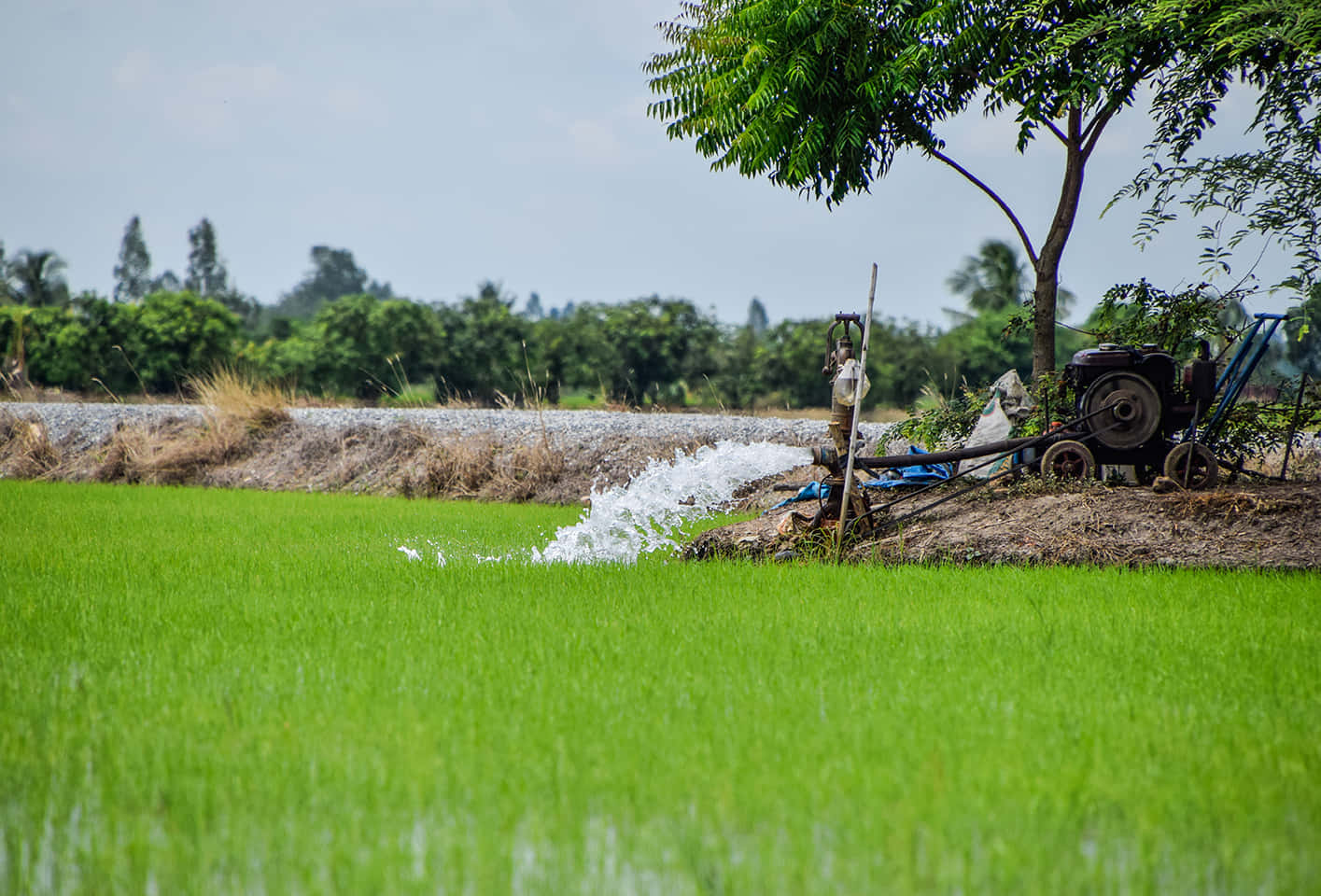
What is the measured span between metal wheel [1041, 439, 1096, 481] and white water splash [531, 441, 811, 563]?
2.65m

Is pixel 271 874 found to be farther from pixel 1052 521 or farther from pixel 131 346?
pixel 131 346

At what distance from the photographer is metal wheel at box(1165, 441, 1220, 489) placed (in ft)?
21.3

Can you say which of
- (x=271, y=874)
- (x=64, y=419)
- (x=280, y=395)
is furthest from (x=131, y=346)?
(x=271, y=874)

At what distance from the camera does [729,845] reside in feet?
7.29

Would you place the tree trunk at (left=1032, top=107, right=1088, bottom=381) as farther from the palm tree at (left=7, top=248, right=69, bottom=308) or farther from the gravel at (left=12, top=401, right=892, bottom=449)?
the palm tree at (left=7, top=248, right=69, bottom=308)

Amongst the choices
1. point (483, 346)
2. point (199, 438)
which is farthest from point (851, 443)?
point (483, 346)

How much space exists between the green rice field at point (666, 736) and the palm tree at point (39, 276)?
53516 millimetres

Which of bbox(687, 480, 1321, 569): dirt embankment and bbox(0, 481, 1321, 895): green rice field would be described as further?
bbox(687, 480, 1321, 569): dirt embankment

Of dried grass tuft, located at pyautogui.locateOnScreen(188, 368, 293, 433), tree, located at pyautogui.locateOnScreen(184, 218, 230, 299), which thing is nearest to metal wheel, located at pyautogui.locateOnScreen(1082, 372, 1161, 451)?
dried grass tuft, located at pyautogui.locateOnScreen(188, 368, 293, 433)

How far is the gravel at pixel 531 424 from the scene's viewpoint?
13.1 m

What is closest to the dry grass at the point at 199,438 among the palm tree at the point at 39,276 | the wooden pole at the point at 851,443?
the wooden pole at the point at 851,443

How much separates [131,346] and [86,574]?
36.8 meters

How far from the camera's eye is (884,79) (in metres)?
9.19

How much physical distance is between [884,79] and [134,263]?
94080mm
